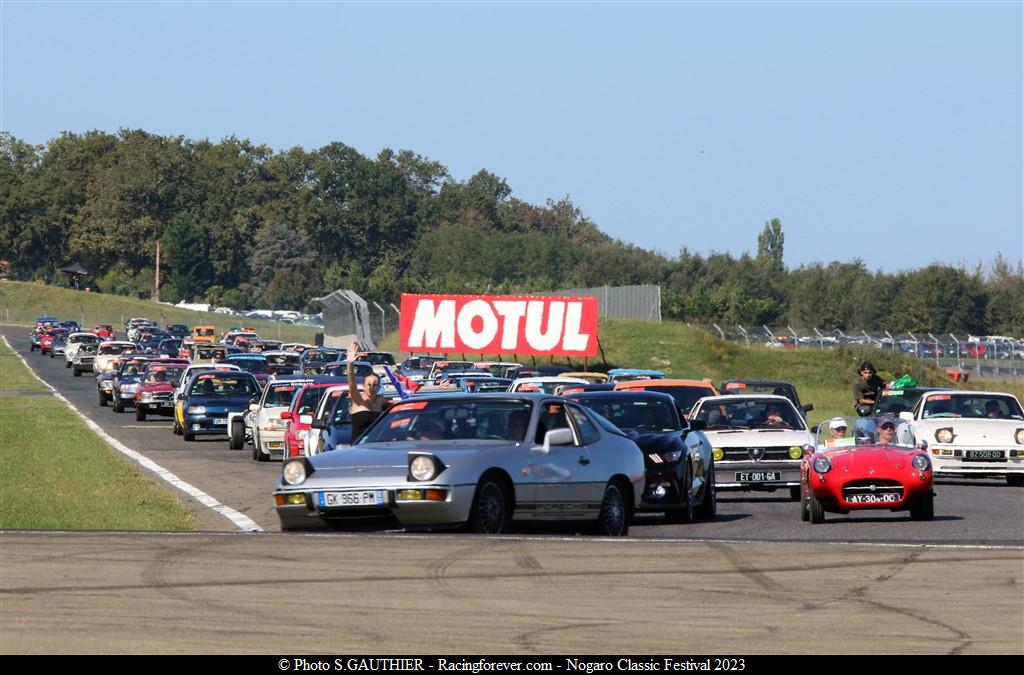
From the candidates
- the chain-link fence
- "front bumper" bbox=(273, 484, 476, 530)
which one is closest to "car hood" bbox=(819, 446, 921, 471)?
"front bumper" bbox=(273, 484, 476, 530)

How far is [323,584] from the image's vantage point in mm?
10977

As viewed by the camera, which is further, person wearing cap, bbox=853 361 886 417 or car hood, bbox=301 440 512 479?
person wearing cap, bbox=853 361 886 417

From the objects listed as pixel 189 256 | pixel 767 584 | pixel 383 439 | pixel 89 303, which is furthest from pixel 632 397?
pixel 189 256

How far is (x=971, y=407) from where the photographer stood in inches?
1074

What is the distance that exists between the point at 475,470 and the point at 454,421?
3.92 feet

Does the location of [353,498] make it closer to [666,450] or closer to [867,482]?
[666,450]

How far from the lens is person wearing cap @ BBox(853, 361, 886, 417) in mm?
25516

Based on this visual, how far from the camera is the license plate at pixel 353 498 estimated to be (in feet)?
45.6

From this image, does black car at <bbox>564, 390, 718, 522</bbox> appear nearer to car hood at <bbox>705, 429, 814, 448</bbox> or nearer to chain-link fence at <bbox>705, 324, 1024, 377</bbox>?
car hood at <bbox>705, 429, 814, 448</bbox>

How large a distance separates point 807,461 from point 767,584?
7575 millimetres

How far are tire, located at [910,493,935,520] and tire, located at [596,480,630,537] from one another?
3676mm

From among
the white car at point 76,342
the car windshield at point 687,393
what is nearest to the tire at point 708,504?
the car windshield at point 687,393
